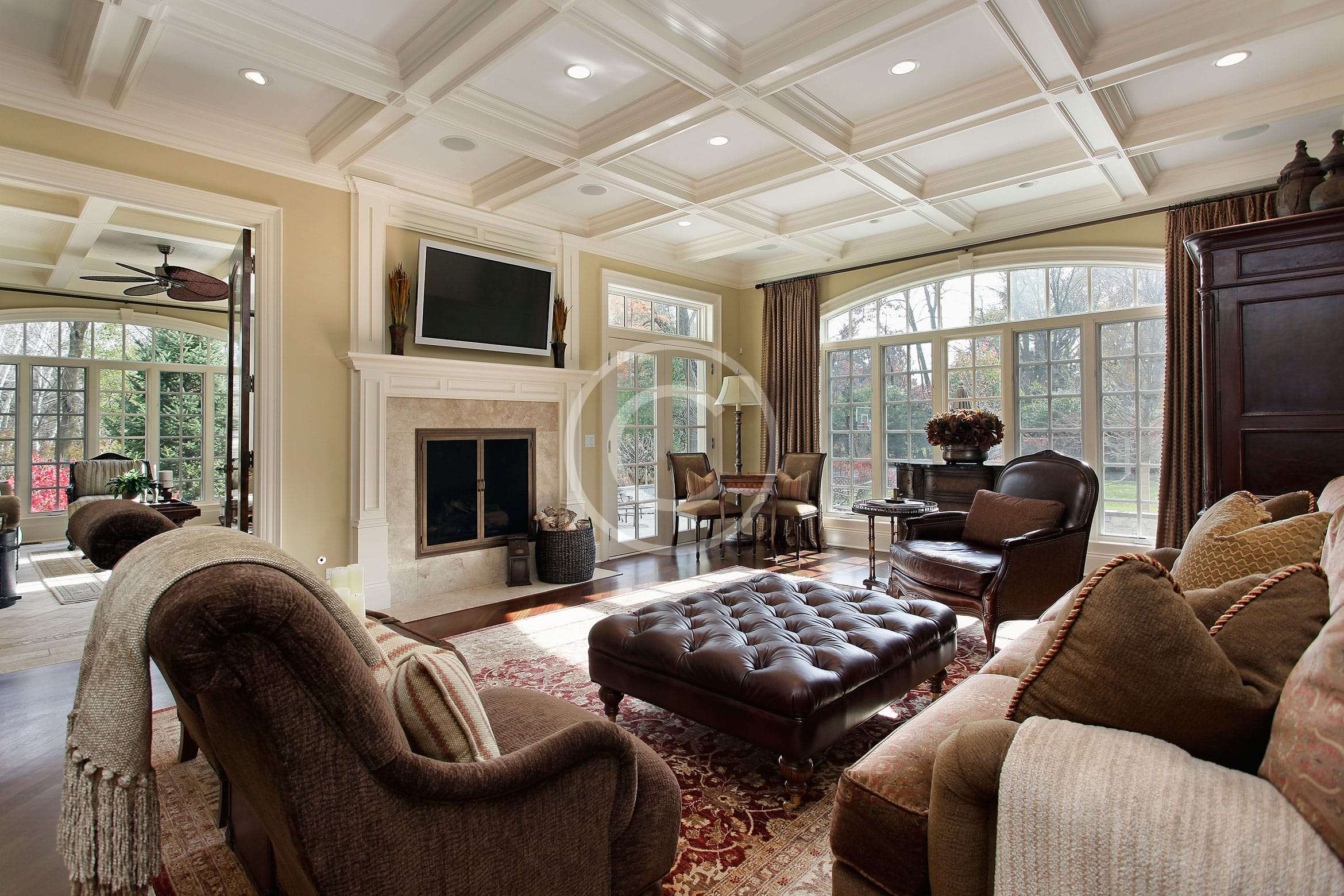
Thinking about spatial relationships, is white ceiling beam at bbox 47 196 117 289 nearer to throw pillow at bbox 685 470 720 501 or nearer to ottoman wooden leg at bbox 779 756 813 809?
ottoman wooden leg at bbox 779 756 813 809

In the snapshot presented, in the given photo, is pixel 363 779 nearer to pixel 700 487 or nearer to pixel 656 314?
pixel 700 487

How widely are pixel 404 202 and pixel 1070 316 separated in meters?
4.77

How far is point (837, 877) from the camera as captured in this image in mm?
1274

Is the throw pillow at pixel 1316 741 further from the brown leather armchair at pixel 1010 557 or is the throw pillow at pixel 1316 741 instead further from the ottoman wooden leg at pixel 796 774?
the brown leather armchair at pixel 1010 557

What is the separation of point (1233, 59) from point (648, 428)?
4.43 metres

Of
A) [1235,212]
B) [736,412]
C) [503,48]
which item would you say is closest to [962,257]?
[1235,212]

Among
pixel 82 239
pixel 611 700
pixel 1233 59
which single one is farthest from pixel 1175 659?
pixel 82 239

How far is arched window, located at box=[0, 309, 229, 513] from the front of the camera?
6.91 meters

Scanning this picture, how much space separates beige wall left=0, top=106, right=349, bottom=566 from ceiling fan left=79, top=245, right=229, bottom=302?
5.55 feet

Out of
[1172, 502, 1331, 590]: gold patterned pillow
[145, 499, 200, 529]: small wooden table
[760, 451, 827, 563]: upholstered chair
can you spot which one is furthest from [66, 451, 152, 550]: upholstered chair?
[1172, 502, 1331, 590]: gold patterned pillow

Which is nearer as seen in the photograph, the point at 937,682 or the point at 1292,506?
the point at 1292,506

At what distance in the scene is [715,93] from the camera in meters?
3.17

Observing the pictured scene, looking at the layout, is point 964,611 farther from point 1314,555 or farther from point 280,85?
point 280,85

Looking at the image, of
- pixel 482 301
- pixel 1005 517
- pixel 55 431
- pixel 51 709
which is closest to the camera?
pixel 51 709
